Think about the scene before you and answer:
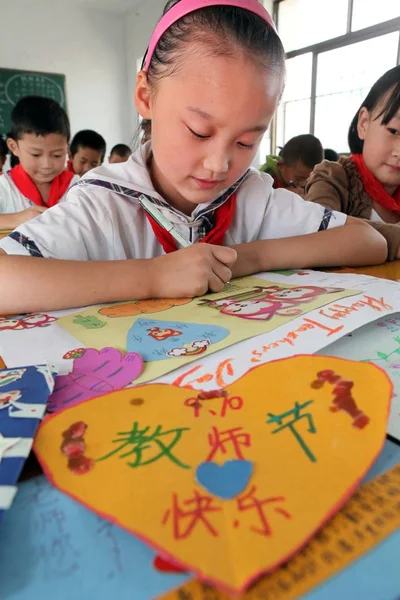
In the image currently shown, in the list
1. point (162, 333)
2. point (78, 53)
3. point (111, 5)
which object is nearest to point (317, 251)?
point (162, 333)

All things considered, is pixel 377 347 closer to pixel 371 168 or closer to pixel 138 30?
pixel 371 168

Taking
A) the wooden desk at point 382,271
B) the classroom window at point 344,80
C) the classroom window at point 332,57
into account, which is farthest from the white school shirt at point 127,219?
the classroom window at point 344,80

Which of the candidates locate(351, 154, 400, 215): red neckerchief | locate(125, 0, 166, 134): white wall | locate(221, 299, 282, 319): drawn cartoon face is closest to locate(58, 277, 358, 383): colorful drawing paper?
locate(221, 299, 282, 319): drawn cartoon face

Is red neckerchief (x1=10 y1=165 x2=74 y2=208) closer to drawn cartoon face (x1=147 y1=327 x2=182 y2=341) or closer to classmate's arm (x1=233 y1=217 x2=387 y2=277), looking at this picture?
classmate's arm (x1=233 y1=217 x2=387 y2=277)

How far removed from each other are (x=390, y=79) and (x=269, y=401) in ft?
3.17

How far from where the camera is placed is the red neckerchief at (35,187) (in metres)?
1.69

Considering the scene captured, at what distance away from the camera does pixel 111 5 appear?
13.4 ft

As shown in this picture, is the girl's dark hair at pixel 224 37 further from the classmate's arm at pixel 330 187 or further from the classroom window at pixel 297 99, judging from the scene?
the classroom window at pixel 297 99

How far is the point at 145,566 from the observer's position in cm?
15

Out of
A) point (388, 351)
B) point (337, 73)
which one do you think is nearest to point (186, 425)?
point (388, 351)

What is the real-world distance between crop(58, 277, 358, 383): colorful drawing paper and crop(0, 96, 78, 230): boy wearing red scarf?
4.42 feet

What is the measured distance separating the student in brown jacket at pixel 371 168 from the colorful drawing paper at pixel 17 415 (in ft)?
2.75

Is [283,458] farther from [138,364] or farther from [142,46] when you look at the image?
[142,46]

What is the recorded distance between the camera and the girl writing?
477 millimetres
